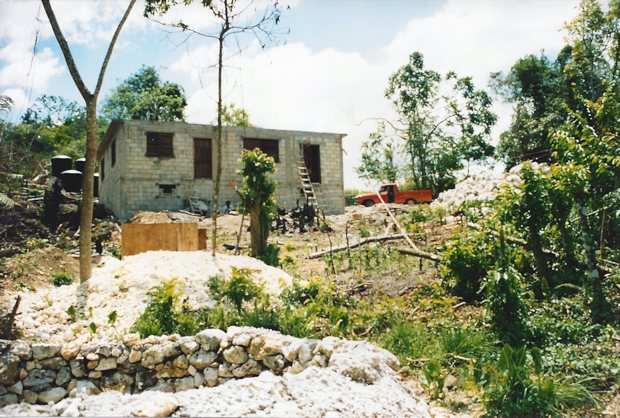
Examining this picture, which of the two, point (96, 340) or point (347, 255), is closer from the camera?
point (96, 340)

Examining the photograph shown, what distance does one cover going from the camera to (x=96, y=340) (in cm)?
650

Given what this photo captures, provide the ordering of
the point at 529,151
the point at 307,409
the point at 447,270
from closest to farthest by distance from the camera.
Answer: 1. the point at 307,409
2. the point at 447,270
3. the point at 529,151

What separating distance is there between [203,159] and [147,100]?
16167 mm

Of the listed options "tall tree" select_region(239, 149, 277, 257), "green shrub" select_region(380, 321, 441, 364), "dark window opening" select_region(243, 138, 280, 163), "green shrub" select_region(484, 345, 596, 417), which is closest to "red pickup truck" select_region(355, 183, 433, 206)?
"dark window opening" select_region(243, 138, 280, 163)

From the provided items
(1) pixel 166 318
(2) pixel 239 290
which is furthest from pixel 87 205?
(2) pixel 239 290

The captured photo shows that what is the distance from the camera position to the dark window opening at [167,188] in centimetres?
2123

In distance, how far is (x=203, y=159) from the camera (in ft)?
72.6

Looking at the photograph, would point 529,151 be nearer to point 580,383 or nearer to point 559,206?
point 559,206

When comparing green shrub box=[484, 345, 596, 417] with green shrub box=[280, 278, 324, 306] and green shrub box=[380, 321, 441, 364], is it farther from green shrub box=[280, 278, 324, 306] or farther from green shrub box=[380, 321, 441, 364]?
green shrub box=[280, 278, 324, 306]

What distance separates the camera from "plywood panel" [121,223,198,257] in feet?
35.7

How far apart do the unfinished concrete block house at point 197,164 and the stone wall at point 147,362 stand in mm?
15134

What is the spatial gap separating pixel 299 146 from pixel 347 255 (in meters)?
12.9

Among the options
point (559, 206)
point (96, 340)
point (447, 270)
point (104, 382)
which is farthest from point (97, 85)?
point (559, 206)

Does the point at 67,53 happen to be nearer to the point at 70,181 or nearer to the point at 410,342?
the point at 410,342
